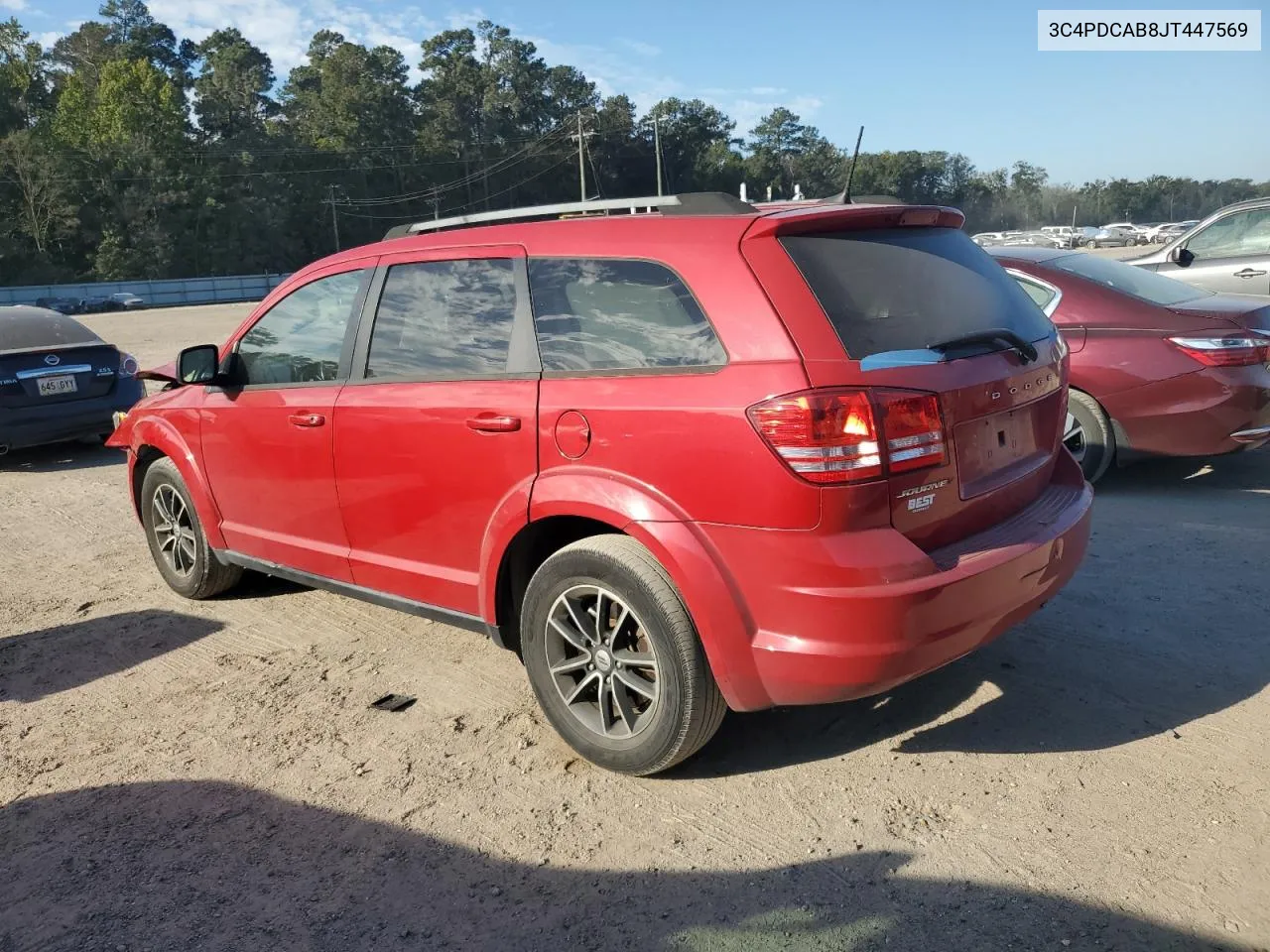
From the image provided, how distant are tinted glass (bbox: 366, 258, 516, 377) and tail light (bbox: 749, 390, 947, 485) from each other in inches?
47.0

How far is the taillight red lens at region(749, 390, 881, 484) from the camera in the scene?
2.85 metres

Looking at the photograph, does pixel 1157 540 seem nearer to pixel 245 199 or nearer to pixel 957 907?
pixel 957 907

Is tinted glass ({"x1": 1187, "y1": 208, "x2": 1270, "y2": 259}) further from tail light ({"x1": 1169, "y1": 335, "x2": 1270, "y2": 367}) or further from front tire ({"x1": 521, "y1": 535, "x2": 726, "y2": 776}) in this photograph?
front tire ({"x1": 521, "y1": 535, "x2": 726, "y2": 776})

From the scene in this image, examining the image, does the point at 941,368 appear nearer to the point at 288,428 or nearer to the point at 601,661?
the point at 601,661

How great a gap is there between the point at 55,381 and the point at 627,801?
8.26m

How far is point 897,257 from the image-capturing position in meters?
3.33

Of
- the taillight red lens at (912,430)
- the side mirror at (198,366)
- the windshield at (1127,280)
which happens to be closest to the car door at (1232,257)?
the windshield at (1127,280)

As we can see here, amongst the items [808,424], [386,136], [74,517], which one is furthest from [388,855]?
[386,136]

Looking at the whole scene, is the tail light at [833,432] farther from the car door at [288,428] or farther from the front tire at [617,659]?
Answer: the car door at [288,428]

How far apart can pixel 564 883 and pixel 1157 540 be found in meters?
4.11

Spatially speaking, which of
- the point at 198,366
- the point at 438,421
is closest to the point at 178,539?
the point at 198,366

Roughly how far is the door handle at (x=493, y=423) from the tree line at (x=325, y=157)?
6065 centimetres

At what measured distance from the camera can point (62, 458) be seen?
10117 millimetres

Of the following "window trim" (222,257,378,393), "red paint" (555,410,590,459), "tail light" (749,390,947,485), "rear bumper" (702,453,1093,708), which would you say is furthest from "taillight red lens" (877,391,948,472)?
"window trim" (222,257,378,393)
